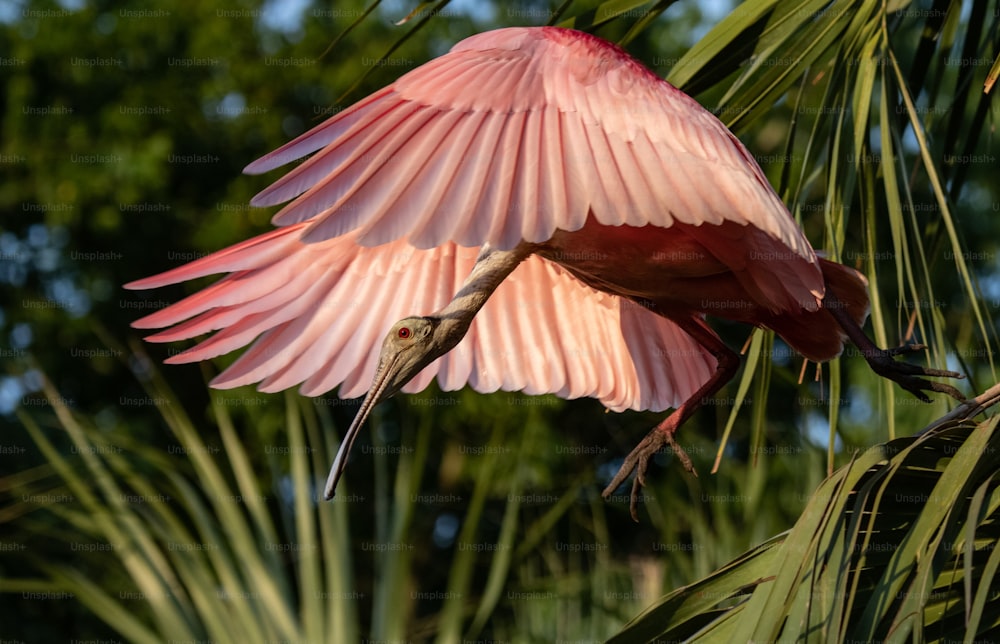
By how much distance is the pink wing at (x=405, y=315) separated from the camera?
3.35m

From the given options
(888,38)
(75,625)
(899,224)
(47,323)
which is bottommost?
(75,625)

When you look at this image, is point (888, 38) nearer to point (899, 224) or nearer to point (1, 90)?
point (899, 224)

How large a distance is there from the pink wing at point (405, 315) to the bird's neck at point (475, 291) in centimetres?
36

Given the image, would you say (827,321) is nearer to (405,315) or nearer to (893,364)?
(893,364)

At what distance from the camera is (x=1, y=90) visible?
396 inches

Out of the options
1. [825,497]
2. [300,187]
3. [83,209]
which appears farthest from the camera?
[83,209]

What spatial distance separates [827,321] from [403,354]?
46.8 inches

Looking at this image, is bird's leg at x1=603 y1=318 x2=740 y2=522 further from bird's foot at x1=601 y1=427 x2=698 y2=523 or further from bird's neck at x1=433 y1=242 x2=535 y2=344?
bird's neck at x1=433 y1=242 x2=535 y2=344

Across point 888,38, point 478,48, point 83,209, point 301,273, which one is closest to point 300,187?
point 478,48

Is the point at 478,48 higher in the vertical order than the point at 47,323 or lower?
lower

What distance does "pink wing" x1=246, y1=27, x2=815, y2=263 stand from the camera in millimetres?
2178

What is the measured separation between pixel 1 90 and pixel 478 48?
28.0 ft

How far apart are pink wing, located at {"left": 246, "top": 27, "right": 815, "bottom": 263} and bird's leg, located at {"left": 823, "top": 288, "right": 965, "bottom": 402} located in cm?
52

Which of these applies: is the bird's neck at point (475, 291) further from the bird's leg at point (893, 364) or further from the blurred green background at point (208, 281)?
the blurred green background at point (208, 281)
